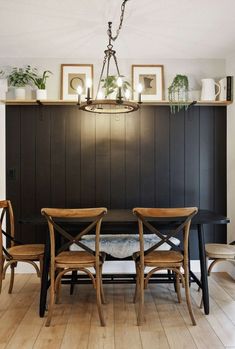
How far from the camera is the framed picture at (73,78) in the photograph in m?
3.88

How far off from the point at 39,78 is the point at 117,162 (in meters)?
1.41

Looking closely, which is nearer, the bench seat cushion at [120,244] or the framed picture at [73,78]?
the bench seat cushion at [120,244]

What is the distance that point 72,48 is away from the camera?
3645 millimetres

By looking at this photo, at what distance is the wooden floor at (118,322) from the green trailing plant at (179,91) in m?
2.13

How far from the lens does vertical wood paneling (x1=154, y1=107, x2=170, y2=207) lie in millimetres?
3908

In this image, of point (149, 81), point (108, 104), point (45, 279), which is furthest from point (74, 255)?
point (149, 81)

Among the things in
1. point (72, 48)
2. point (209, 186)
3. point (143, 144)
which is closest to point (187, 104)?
point (143, 144)

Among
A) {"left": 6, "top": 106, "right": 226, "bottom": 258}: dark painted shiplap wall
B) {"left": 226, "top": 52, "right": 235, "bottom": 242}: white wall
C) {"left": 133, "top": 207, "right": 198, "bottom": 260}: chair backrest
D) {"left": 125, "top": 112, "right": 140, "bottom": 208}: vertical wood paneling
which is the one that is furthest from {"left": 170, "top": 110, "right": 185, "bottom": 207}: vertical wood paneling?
{"left": 133, "top": 207, "right": 198, "bottom": 260}: chair backrest

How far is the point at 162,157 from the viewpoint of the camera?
3912 mm

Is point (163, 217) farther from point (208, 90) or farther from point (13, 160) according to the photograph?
point (13, 160)

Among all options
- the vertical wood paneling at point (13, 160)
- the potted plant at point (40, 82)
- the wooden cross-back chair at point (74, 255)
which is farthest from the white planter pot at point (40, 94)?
the wooden cross-back chair at point (74, 255)

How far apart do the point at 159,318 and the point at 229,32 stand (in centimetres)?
284

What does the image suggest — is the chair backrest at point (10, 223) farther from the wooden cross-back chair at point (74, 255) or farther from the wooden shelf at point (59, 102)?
the wooden shelf at point (59, 102)

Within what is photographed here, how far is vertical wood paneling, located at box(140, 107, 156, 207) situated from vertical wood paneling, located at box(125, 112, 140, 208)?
0.16 feet
